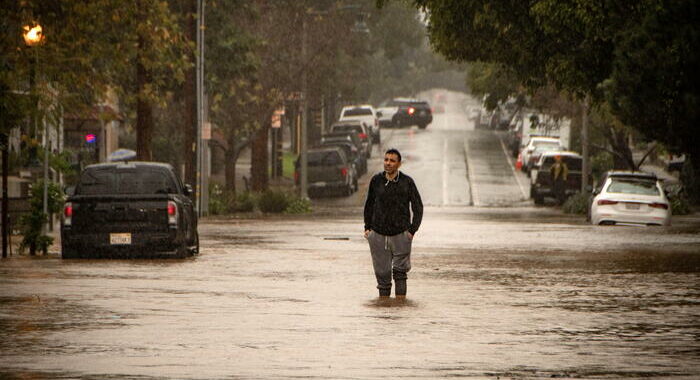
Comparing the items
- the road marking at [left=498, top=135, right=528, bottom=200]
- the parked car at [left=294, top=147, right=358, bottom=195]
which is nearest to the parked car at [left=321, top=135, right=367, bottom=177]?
the parked car at [left=294, top=147, right=358, bottom=195]

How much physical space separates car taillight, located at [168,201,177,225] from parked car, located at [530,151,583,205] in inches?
1286

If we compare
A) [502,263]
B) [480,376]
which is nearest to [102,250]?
[502,263]

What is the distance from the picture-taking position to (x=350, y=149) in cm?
6444

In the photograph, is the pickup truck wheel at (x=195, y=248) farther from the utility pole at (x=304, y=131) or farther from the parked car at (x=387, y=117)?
the parked car at (x=387, y=117)

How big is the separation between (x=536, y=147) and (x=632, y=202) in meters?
35.4

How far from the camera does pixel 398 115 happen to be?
103500 mm

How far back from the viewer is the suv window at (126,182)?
2506cm

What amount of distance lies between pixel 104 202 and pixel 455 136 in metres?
74.4

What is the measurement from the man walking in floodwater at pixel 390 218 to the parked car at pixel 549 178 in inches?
1515

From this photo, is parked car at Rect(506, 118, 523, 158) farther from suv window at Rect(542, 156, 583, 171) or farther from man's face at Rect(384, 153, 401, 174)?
man's face at Rect(384, 153, 401, 174)

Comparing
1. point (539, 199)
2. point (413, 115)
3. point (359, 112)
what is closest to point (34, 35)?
point (539, 199)

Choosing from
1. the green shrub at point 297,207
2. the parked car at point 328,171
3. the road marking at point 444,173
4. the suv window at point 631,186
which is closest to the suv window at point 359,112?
the road marking at point 444,173

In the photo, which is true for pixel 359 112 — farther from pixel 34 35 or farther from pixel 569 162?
Answer: pixel 34 35

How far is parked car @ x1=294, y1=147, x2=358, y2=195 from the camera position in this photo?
5897 centimetres
